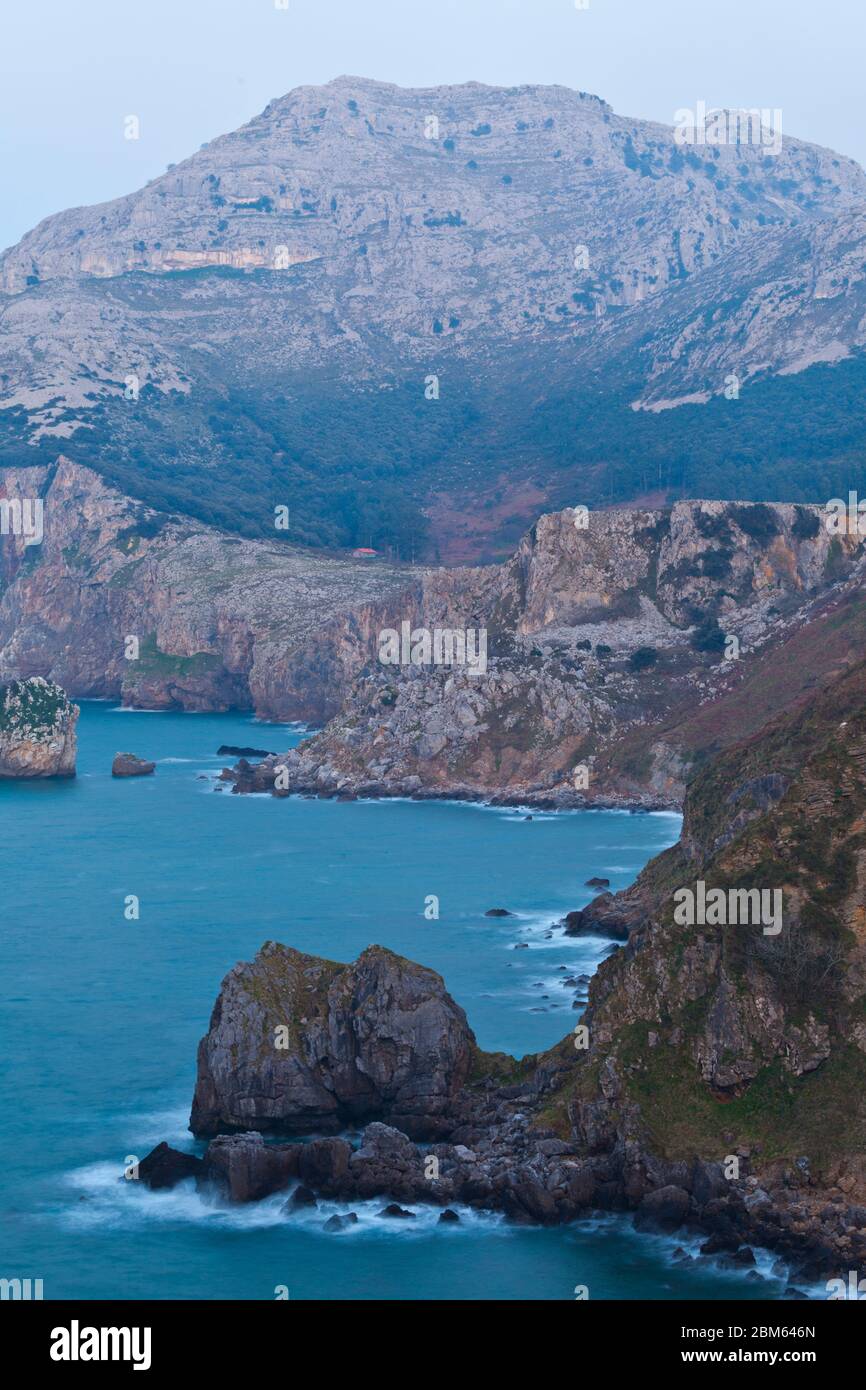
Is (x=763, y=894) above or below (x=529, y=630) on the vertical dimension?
below

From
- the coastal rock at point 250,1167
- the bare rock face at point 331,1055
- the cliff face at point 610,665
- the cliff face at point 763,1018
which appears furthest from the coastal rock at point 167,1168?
the cliff face at point 610,665

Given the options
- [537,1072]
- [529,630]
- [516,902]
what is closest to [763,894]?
[537,1072]

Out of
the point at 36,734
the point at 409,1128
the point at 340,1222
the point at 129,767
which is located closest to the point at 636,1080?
the point at 409,1128

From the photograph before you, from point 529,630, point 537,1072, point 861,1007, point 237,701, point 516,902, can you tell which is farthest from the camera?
point 237,701

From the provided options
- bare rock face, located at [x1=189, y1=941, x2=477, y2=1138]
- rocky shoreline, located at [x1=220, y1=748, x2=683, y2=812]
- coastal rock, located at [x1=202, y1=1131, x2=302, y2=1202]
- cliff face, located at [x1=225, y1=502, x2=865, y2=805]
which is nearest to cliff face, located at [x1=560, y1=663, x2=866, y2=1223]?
bare rock face, located at [x1=189, y1=941, x2=477, y2=1138]

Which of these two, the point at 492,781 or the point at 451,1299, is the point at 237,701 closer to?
the point at 492,781

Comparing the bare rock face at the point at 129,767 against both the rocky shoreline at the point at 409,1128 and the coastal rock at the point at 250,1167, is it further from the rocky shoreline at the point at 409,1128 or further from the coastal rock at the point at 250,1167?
the coastal rock at the point at 250,1167

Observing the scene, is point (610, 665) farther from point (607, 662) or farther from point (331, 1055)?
point (331, 1055)

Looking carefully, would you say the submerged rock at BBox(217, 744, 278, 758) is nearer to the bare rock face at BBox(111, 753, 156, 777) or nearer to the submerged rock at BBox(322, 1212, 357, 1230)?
the bare rock face at BBox(111, 753, 156, 777)
